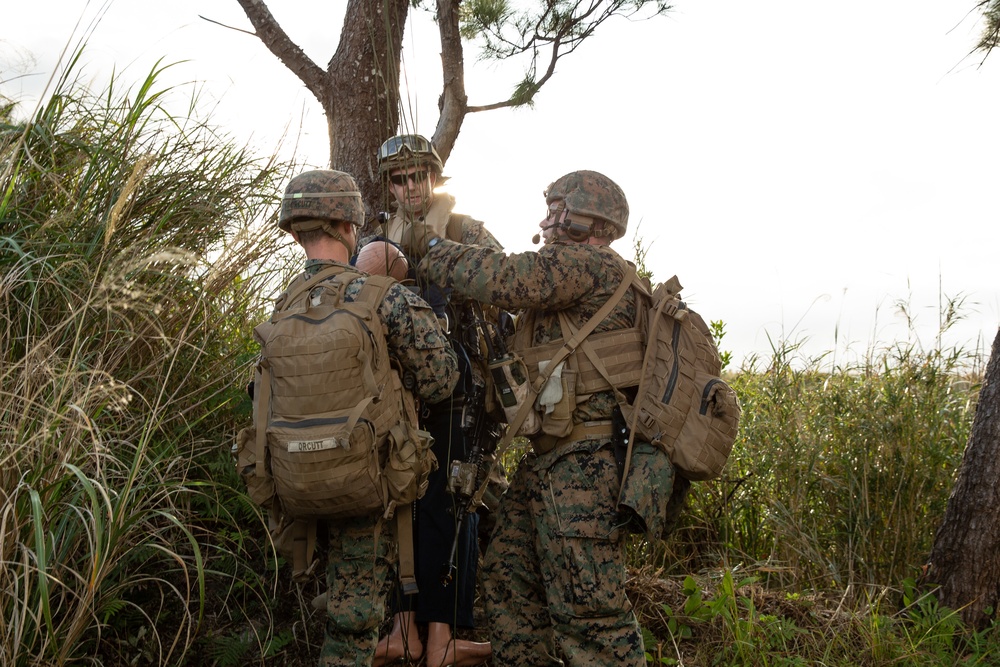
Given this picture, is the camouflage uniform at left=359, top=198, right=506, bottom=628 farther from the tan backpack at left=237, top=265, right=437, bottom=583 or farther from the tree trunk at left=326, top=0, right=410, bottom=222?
the tree trunk at left=326, top=0, right=410, bottom=222

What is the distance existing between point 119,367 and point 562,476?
2.04 metres

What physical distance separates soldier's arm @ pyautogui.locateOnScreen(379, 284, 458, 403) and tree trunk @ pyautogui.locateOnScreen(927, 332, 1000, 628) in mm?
2974

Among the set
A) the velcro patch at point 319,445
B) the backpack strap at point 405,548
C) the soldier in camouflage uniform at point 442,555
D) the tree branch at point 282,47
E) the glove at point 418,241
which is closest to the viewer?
the velcro patch at point 319,445

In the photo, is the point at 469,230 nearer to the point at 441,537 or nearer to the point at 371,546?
the point at 441,537

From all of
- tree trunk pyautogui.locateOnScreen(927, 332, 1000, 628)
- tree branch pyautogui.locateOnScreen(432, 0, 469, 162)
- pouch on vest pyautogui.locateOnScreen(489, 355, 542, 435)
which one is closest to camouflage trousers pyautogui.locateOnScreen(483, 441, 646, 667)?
pouch on vest pyautogui.locateOnScreen(489, 355, 542, 435)

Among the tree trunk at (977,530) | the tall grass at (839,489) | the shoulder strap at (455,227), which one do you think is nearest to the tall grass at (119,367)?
the shoulder strap at (455,227)

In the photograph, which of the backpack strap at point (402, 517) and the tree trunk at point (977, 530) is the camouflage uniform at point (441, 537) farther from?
the tree trunk at point (977, 530)

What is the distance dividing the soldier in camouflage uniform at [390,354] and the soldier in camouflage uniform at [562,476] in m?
0.23

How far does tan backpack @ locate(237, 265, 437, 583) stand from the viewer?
2.82 m

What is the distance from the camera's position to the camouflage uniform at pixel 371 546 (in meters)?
3.01

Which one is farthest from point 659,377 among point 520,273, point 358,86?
point 358,86

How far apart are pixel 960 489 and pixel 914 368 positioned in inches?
36.1

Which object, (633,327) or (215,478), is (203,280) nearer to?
(215,478)

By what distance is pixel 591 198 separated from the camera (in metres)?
3.24
